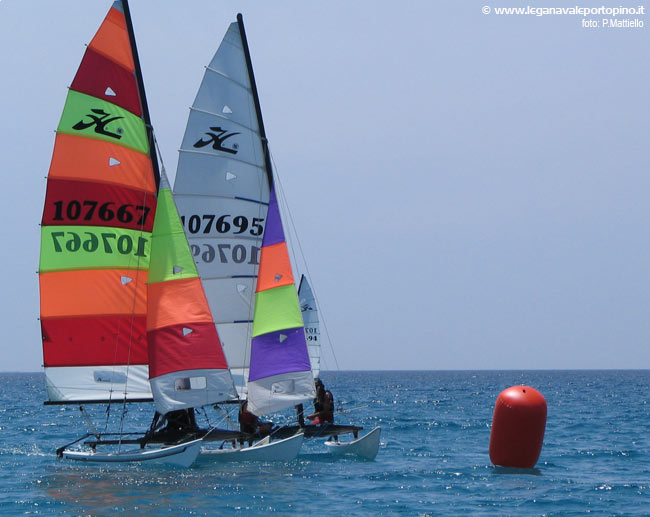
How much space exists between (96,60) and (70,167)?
118 inches

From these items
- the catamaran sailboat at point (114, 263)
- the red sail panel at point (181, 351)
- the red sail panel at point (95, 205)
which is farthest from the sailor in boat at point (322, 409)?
the red sail panel at point (95, 205)

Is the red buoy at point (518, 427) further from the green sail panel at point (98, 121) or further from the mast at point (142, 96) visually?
the green sail panel at point (98, 121)

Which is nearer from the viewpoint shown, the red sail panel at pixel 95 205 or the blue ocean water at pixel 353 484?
the blue ocean water at pixel 353 484

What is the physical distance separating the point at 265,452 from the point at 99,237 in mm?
7253

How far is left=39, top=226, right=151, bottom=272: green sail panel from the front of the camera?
27.0 metres

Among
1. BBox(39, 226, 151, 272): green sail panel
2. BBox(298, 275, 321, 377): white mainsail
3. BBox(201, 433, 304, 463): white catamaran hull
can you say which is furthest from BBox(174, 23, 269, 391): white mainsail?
BBox(298, 275, 321, 377): white mainsail

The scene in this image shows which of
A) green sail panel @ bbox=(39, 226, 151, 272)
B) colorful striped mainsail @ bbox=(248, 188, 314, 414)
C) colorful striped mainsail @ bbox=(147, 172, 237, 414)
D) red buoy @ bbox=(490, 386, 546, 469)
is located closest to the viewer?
red buoy @ bbox=(490, 386, 546, 469)

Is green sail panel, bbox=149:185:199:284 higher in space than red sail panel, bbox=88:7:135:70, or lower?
lower

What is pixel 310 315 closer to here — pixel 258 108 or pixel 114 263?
pixel 258 108

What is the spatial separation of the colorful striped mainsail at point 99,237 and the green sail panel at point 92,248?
3cm

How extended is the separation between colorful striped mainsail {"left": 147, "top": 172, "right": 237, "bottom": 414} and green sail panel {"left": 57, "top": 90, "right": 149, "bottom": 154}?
2134mm

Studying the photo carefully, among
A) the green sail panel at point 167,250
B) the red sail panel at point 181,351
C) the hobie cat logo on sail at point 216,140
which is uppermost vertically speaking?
the hobie cat logo on sail at point 216,140

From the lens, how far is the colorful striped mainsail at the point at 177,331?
25.7 meters

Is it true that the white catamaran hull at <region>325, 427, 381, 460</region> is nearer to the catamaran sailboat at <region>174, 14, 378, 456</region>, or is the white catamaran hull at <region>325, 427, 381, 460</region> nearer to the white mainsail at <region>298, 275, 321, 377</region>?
the catamaran sailboat at <region>174, 14, 378, 456</region>
